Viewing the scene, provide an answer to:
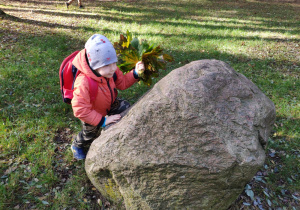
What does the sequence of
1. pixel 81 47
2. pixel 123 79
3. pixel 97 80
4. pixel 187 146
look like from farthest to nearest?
pixel 81 47, pixel 123 79, pixel 97 80, pixel 187 146

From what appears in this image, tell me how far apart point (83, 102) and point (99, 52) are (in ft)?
2.16

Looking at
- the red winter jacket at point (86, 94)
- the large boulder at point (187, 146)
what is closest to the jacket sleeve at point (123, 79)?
the red winter jacket at point (86, 94)

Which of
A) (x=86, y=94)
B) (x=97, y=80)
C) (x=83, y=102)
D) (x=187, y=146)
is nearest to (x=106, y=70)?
(x=97, y=80)

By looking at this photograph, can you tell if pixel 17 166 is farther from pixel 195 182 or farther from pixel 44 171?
pixel 195 182

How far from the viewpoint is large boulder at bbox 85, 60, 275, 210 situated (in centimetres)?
Result: 218

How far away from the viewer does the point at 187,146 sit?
2.21 m

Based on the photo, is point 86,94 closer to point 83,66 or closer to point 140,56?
point 83,66

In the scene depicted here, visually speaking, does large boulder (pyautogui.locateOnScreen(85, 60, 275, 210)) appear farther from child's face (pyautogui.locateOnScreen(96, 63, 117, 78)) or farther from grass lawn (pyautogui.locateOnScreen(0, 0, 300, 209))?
grass lawn (pyautogui.locateOnScreen(0, 0, 300, 209))

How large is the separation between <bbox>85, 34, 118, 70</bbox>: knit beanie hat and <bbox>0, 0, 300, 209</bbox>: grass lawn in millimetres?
1728

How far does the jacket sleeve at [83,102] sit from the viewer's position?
2713mm

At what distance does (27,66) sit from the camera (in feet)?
18.7

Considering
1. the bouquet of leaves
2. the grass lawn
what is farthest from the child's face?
the grass lawn

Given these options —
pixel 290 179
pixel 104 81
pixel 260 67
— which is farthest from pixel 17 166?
pixel 260 67

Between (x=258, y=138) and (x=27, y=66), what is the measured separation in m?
5.72
